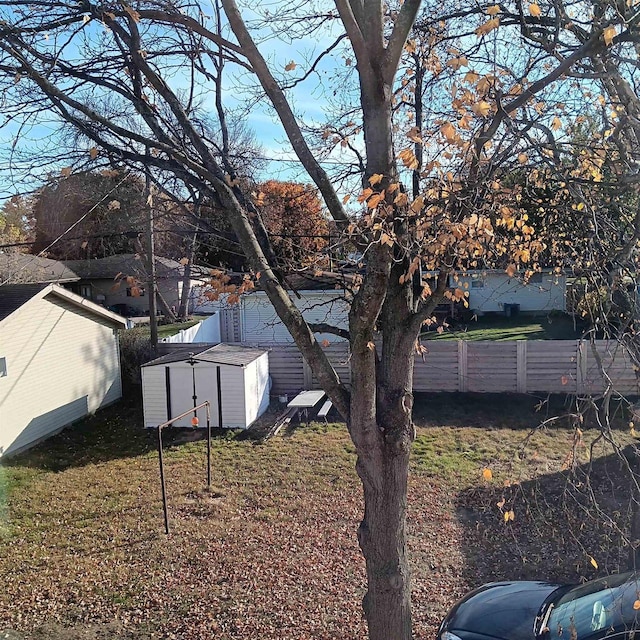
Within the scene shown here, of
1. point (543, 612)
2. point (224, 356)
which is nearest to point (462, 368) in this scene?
point (224, 356)

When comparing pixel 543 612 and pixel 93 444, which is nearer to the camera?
pixel 543 612

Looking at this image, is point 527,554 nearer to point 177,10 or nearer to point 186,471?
point 186,471

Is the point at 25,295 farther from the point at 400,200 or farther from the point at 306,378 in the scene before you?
the point at 400,200

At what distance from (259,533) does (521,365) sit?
8.76 metres

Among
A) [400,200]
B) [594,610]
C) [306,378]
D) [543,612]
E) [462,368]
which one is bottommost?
[543,612]

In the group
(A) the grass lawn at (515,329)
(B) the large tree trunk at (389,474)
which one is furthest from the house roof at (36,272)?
(A) the grass lawn at (515,329)

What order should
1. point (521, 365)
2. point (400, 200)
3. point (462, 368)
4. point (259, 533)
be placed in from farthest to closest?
point (462, 368) < point (521, 365) < point (259, 533) < point (400, 200)

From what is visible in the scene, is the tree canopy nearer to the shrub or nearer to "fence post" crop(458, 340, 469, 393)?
"fence post" crop(458, 340, 469, 393)

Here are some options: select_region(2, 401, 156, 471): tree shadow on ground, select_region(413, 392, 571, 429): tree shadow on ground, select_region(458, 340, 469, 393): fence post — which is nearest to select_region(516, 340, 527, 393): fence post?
select_region(413, 392, 571, 429): tree shadow on ground

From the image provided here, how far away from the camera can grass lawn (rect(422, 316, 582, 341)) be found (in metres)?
19.4

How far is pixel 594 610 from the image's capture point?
429 cm

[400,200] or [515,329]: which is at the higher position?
[400,200]

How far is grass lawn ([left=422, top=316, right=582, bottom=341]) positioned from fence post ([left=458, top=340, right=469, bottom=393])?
3697 mm

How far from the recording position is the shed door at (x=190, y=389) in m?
12.9
